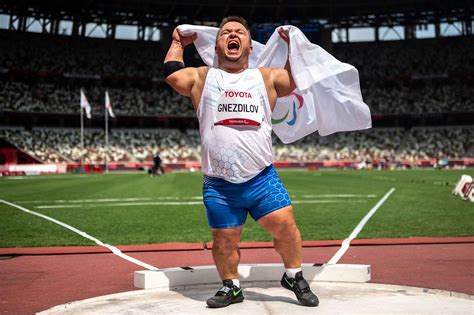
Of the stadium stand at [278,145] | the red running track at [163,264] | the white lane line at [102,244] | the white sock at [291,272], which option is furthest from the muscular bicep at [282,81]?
the stadium stand at [278,145]

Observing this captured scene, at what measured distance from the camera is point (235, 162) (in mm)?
4902

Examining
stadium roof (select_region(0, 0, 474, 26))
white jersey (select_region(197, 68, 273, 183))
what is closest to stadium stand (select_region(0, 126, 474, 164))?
stadium roof (select_region(0, 0, 474, 26))

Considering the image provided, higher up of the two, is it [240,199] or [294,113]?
[294,113]

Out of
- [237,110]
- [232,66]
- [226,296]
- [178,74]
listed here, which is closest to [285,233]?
[226,296]

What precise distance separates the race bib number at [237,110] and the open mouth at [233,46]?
42 cm

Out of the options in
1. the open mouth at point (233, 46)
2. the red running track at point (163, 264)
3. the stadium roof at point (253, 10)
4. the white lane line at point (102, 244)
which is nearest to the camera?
the open mouth at point (233, 46)

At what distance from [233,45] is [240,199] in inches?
52.9

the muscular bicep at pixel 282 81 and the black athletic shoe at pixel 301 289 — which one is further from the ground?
the muscular bicep at pixel 282 81

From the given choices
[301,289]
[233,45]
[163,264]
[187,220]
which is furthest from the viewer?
[187,220]

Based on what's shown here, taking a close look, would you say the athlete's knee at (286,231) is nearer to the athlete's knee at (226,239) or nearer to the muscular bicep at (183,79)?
the athlete's knee at (226,239)

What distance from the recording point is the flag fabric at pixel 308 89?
5250 millimetres

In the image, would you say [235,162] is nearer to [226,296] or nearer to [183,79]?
[183,79]

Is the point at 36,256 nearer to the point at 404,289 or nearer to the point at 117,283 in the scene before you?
the point at 117,283

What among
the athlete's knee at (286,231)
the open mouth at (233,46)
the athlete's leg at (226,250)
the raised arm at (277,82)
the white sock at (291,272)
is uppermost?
the open mouth at (233,46)
